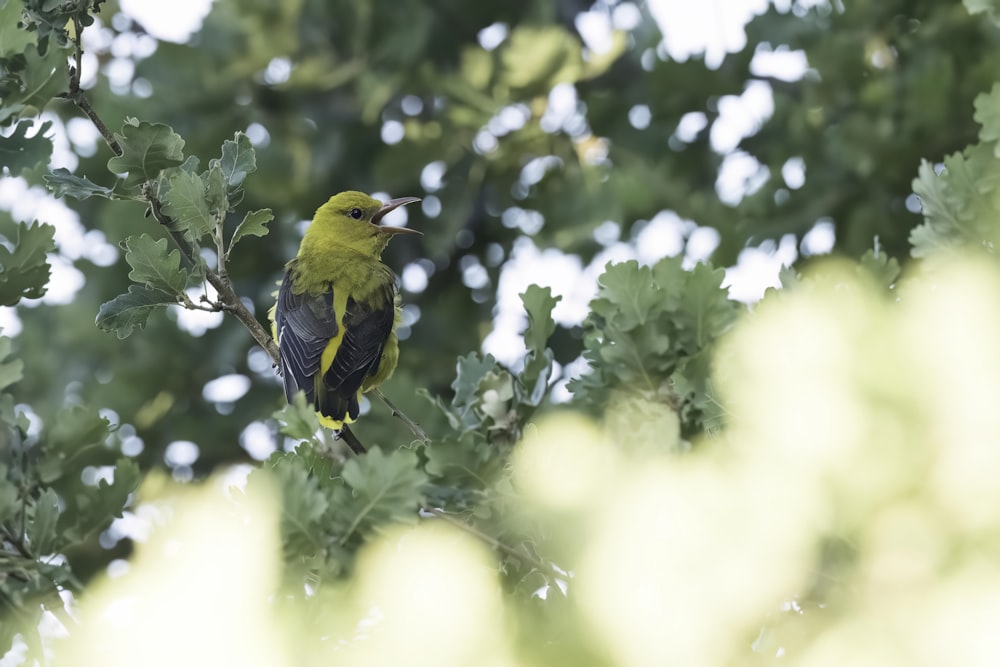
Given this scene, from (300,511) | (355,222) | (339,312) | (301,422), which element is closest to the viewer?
(300,511)

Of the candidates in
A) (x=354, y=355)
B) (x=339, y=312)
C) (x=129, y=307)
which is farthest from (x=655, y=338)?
(x=339, y=312)

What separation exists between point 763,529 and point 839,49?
139 inches

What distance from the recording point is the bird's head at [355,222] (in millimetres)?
4984

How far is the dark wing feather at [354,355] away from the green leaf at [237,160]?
133 centimetres

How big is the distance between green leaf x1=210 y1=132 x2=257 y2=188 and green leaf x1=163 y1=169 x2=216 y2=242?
0.11 metres

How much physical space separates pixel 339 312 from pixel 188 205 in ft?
5.93

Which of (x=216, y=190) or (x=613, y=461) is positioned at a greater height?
(x=216, y=190)

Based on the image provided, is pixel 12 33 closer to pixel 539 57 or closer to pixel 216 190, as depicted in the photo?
pixel 216 190

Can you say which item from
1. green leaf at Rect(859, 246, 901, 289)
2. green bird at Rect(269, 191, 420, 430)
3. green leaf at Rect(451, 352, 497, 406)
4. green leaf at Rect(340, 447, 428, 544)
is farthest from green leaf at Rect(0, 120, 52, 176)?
green leaf at Rect(859, 246, 901, 289)

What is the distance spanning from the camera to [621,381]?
2.80m

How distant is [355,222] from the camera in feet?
16.5

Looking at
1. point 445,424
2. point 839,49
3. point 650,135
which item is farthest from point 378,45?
point 445,424

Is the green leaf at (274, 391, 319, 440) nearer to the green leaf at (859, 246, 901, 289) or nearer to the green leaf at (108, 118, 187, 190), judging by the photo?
the green leaf at (108, 118, 187, 190)

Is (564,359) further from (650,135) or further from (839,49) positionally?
(839,49)
